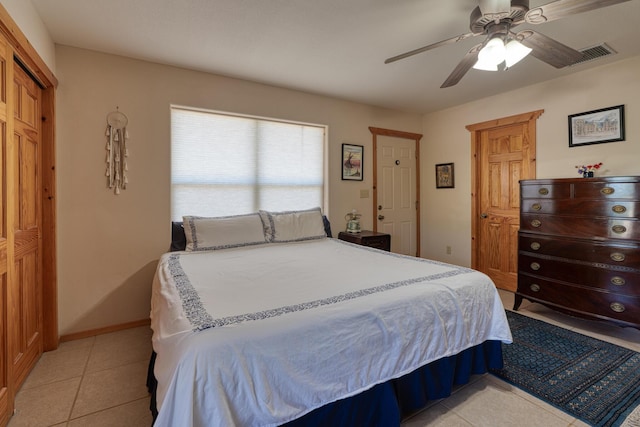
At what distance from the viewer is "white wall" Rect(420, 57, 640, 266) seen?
292 centimetres

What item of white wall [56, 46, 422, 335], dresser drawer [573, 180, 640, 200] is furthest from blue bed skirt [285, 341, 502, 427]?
white wall [56, 46, 422, 335]

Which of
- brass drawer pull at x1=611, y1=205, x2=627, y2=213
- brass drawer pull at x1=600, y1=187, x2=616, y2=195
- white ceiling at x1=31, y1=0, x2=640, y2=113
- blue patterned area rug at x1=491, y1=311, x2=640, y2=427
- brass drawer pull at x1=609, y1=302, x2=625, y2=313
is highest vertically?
white ceiling at x1=31, y1=0, x2=640, y2=113

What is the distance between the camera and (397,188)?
467 centimetres

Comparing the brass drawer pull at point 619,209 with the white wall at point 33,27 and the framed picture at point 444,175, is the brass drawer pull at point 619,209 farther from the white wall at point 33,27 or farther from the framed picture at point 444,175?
the white wall at point 33,27

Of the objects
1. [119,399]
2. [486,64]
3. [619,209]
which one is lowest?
[119,399]

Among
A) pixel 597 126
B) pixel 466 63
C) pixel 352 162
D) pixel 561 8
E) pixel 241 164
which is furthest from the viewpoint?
pixel 352 162

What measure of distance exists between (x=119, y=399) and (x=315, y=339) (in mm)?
1456

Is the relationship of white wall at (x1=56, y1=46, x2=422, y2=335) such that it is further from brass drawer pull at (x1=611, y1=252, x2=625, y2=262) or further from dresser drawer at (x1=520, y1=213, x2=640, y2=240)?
brass drawer pull at (x1=611, y1=252, x2=625, y2=262)

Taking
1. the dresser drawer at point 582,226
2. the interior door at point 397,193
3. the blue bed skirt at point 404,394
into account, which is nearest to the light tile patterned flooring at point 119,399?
the blue bed skirt at point 404,394

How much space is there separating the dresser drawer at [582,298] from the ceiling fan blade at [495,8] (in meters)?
2.36

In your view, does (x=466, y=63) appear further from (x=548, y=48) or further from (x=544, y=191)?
(x=544, y=191)

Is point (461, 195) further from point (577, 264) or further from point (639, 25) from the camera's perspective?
point (639, 25)

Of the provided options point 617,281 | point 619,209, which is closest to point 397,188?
point 619,209

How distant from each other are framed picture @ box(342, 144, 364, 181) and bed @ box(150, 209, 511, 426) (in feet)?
6.48
